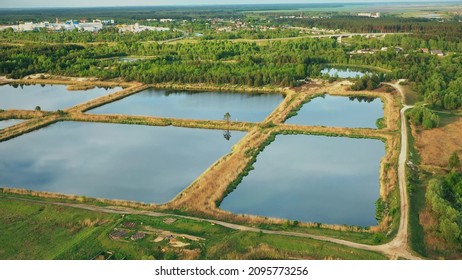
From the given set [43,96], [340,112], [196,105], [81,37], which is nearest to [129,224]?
[196,105]

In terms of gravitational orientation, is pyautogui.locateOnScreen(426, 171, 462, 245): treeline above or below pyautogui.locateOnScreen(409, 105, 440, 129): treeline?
below

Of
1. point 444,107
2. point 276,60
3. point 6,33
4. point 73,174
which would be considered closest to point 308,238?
point 73,174

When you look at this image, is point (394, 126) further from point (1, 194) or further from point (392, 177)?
point (1, 194)

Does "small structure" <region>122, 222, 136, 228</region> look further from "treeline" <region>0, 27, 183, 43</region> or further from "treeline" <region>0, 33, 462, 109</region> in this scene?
"treeline" <region>0, 27, 183, 43</region>

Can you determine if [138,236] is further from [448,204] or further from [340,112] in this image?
[340,112]

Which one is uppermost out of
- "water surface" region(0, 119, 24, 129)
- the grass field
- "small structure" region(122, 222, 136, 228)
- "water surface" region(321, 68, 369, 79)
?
"water surface" region(321, 68, 369, 79)

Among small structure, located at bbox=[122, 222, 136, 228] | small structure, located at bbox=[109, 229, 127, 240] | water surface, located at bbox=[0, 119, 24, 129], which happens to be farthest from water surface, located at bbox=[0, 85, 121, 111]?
small structure, located at bbox=[109, 229, 127, 240]
